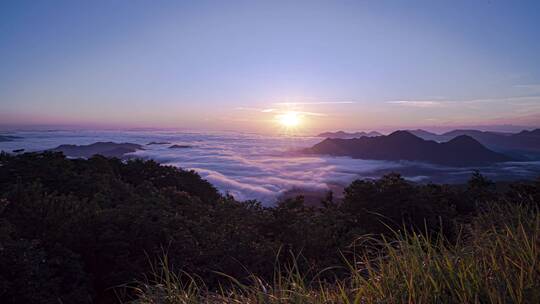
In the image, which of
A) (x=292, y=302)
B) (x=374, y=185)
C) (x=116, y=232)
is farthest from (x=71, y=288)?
(x=374, y=185)

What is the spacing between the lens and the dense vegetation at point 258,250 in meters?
2.76

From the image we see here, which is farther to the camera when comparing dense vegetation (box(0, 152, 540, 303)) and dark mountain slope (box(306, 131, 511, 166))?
dark mountain slope (box(306, 131, 511, 166))

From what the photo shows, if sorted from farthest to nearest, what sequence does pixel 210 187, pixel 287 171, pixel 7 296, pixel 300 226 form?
pixel 287 171 → pixel 210 187 → pixel 300 226 → pixel 7 296

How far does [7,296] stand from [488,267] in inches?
291

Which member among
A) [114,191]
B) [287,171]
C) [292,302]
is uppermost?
[292,302]

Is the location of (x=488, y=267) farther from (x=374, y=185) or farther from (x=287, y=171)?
(x=287, y=171)

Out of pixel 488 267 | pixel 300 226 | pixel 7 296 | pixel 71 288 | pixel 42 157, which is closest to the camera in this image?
pixel 488 267

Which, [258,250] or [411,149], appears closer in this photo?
[258,250]

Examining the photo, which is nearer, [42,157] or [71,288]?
[71,288]

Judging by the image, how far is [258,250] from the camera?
27.8 feet

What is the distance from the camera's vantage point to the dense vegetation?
276 cm

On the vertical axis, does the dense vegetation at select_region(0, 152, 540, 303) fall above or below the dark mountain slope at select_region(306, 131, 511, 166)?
above

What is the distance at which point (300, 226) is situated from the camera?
9.88m

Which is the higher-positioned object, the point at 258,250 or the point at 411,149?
the point at 258,250
